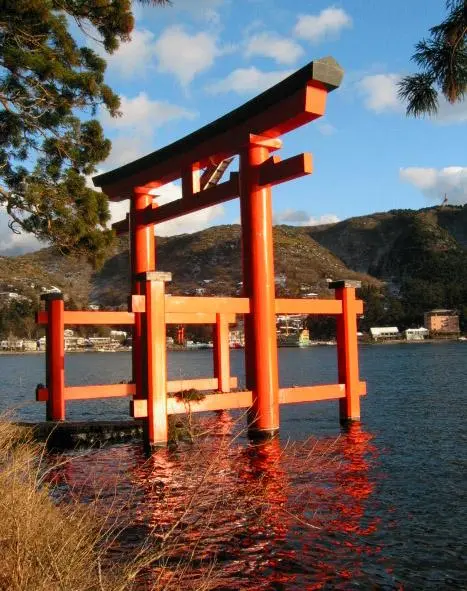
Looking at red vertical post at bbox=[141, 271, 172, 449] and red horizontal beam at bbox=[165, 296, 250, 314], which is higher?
red horizontal beam at bbox=[165, 296, 250, 314]

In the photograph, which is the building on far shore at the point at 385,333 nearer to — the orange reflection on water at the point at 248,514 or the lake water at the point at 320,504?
the lake water at the point at 320,504

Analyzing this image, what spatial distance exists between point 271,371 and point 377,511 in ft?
12.6

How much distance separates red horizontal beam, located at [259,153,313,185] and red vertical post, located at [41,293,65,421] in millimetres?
4773

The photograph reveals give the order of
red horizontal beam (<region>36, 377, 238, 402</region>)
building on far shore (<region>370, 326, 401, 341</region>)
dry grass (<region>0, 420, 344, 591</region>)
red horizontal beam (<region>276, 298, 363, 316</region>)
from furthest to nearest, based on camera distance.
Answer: building on far shore (<region>370, 326, 401, 341</region>), red horizontal beam (<region>36, 377, 238, 402</region>), red horizontal beam (<region>276, 298, 363, 316</region>), dry grass (<region>0, 420, 344, 591</region>)

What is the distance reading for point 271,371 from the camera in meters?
10.6

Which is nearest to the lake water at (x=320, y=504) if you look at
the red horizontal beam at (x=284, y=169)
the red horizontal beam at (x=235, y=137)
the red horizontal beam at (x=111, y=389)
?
the red horizontal beam at (x=111, y=389)

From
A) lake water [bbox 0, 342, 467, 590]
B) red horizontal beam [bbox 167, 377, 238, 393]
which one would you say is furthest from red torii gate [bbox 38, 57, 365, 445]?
lake water [bbox 0, 342, 467, 590]

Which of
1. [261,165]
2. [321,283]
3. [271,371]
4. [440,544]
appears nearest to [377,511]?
[440,544]

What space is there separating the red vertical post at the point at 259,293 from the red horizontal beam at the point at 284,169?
21 centimetres

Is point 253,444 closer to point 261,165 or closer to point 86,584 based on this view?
point 261,165

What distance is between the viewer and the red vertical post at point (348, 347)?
1230 cm

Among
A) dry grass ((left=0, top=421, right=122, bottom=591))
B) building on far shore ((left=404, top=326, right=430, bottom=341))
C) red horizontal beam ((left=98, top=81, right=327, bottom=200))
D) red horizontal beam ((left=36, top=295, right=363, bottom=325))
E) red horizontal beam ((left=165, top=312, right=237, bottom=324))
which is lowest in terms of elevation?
dry grass ((left=0, top=421, right=122, bottom=591))

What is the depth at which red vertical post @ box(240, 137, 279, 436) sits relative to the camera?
34.4ft

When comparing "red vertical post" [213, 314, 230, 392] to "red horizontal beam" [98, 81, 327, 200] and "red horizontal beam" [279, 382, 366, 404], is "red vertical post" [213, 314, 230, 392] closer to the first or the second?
"red horizontal beam" [279, 382, 366, 404]
